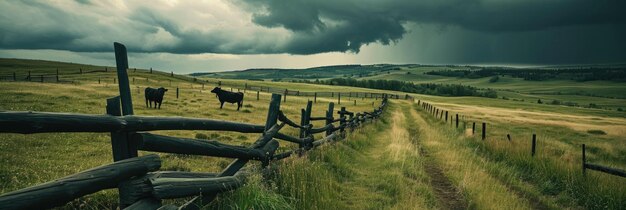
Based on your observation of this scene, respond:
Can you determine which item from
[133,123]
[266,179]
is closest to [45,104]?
[266,179]

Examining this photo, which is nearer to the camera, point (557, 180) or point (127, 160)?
point (127, 160)

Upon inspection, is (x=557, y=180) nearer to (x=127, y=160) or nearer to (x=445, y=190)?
(x=445, y=190)

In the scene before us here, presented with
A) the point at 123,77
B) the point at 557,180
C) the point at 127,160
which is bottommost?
the point at 557,180

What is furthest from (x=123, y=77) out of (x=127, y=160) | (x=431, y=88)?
(x=431, y=88)

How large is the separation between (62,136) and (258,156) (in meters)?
10.4

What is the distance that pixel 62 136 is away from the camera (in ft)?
42.7

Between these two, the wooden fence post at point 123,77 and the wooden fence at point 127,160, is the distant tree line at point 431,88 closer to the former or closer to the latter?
the wooden fence at point 127,160

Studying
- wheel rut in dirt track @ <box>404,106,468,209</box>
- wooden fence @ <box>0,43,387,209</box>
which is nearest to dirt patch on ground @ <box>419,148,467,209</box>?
wheel rut in dirt track @ <box>404,106,468,209</box>

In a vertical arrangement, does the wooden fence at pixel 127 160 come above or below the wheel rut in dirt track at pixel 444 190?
above

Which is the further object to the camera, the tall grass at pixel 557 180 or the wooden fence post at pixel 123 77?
the tall grass at pixel 557 180

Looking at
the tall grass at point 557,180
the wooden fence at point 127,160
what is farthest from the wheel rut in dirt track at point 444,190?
the wooden fence at point 127,160

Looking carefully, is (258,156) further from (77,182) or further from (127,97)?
(77,182)

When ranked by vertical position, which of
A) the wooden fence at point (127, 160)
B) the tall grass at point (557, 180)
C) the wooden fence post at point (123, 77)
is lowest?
the tall grass at point (557, 180)

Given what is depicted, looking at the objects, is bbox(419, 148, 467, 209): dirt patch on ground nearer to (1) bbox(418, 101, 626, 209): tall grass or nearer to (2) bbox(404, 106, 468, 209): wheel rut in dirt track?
(2) bbox(404, 106, 468, 209): wheel rut in dirt track
